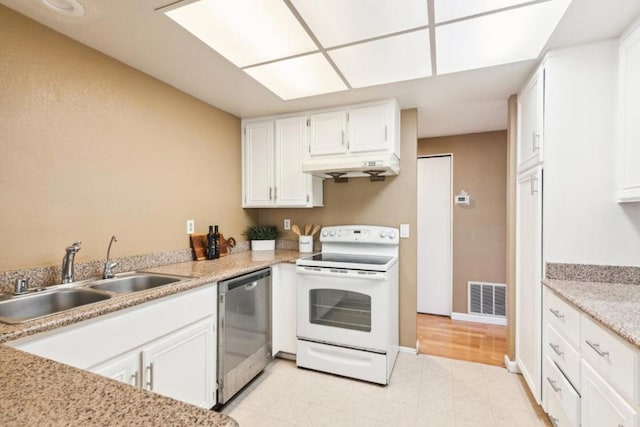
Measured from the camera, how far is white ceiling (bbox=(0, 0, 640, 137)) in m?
1.52

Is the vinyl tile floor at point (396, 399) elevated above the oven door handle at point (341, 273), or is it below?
below

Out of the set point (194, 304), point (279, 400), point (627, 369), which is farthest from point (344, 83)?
point (279, 400)

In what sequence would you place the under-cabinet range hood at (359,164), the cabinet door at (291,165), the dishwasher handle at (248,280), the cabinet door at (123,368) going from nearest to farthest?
the cabinet door at (123,368) → the dishwasher handle at (248,280) → the under-cabinet range hood at (359,164) → the cabinet door at (291,165)

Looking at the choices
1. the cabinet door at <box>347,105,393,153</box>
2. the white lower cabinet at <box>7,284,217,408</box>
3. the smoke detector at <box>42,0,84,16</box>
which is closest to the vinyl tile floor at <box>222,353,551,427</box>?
the white lower cabinet at <box>7,284,217,408</box>

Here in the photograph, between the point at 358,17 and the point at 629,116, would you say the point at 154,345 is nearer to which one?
the point at 358,17

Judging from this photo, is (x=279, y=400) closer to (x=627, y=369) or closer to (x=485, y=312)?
(x=627, y=369)

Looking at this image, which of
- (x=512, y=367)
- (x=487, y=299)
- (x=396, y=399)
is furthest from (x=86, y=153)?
(x=487, y=299)

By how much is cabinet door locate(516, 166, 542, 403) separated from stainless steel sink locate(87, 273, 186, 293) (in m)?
2.27

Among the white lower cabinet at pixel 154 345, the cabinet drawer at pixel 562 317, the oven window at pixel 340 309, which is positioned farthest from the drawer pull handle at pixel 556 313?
the white lower cabinet at pixel 154 345

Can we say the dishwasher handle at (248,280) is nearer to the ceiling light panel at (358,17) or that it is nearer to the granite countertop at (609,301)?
the ceiling light panel at (358,17)

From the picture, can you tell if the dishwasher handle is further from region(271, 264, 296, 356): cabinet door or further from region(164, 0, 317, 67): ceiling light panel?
region(164, 0, 317, 67): ceiling light panel

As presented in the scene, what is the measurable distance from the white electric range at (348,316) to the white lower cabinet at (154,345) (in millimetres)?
801

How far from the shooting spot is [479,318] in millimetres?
3678

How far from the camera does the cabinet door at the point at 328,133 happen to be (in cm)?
276
